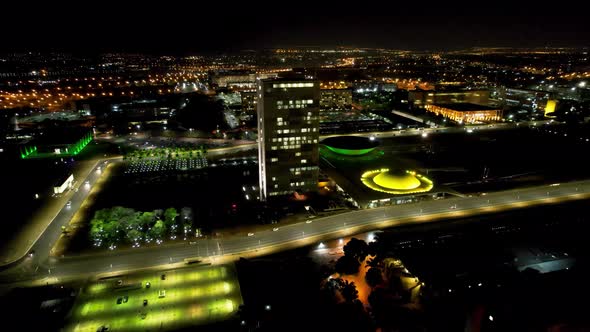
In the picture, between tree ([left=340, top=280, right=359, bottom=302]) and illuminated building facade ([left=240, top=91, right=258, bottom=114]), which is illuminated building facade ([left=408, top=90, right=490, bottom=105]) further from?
tree ([left=340, top=280, right=359, bottom=302])

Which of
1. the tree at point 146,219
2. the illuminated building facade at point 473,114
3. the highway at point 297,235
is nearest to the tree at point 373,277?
the highway at point 297,235

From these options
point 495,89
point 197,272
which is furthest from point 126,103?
point 495,89

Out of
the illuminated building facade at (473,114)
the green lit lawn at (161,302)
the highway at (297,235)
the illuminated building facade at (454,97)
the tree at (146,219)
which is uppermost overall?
the illuminated building facade at (454,97)

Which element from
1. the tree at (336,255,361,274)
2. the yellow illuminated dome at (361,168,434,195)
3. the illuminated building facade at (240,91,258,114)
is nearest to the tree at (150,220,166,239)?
the tree at (336,255,361,274)

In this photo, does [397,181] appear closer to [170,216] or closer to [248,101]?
[170,216]

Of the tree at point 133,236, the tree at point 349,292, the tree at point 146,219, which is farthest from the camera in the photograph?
the tree at point 146,219

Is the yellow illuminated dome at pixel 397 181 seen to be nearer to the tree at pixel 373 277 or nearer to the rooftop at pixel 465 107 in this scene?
the tree at pixel 373 277

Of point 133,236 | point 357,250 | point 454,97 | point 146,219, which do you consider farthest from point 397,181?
point 454,97
